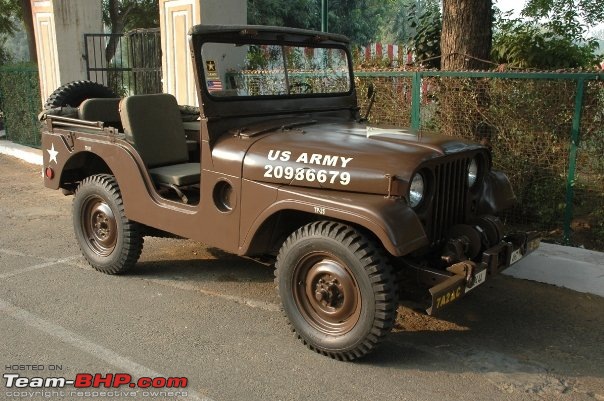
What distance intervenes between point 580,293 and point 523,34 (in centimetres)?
366

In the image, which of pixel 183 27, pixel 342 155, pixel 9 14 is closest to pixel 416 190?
pixel 342 155

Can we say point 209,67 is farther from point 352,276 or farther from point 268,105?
point 352,276

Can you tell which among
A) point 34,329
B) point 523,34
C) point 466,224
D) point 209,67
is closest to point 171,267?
point 34,329

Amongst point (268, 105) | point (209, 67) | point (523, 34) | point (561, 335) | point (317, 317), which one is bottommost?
point (561, 335)

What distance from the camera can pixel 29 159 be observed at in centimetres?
1036

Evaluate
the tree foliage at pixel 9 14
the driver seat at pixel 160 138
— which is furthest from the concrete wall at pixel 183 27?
the tree foliage at pixel 9 14

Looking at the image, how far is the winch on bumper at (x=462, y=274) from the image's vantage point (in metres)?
3.10

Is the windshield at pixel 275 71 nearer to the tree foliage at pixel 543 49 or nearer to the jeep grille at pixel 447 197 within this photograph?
the jeep grille at pixel 447 197

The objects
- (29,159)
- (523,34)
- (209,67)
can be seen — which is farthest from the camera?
(29,159)

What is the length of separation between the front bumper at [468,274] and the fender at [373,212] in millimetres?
226

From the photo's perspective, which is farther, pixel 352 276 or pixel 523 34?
pixel 523 34

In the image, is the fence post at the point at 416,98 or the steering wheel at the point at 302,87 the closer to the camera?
the steering wheel at the point at 302,87

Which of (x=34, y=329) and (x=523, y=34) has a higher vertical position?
(x=523, y=34)

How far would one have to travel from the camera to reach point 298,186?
3504mm
